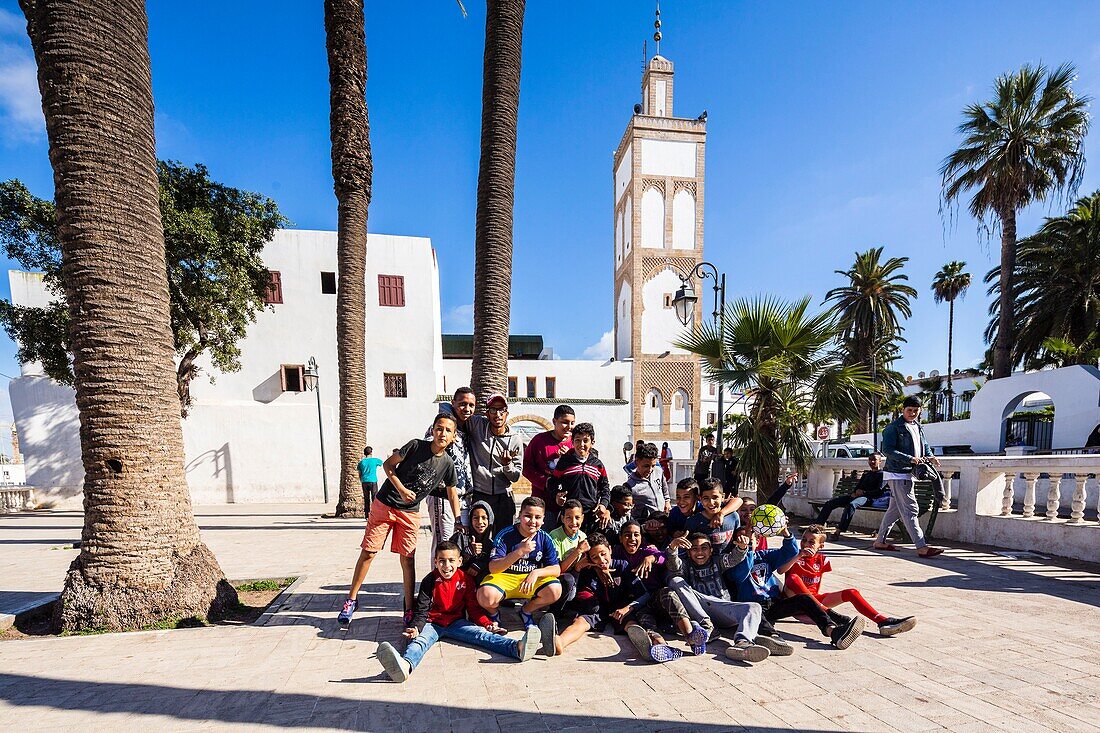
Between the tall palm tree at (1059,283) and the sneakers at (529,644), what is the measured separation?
26393 millimetres

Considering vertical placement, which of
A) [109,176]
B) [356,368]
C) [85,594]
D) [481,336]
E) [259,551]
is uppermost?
[109,176]

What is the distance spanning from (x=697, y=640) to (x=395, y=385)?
1753 centimetres

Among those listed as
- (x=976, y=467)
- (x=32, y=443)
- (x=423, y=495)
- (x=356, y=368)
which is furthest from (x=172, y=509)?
(x=32, y=443)

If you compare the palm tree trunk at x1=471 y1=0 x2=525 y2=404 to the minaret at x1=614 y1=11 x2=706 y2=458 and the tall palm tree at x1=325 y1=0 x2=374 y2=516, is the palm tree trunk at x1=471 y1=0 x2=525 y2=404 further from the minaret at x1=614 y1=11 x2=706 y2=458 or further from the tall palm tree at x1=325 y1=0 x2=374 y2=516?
the minaret at x1=614 y1=11 x2=706 y2=458

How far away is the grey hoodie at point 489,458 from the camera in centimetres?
464

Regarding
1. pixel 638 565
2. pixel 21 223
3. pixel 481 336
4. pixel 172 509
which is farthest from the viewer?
pixel 21 223

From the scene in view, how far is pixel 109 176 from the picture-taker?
4.19 metres

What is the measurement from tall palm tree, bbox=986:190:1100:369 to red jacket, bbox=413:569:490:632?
2654 centimetres

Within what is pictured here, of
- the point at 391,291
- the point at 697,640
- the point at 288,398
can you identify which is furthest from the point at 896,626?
the point at 288,398

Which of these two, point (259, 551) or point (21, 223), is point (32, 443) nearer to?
point (21, 223)

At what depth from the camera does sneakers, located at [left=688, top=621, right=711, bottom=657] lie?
3.53 m

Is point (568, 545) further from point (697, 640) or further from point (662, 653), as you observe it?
point (697, 640)

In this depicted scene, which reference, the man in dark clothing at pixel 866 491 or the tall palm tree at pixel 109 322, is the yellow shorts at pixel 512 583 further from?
the man in dark clothing at pixel 866 491

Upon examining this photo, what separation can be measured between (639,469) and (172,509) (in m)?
4.44
